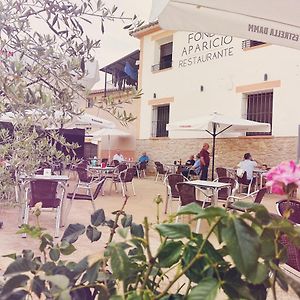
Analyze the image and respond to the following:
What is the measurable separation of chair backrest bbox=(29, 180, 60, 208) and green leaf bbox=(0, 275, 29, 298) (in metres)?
3.95

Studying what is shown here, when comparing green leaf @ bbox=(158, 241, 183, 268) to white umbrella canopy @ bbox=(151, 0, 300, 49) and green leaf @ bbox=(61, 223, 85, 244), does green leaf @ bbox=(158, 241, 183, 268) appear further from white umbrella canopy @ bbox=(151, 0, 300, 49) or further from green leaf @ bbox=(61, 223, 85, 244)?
white umbrella canopy @ bbox=(151, 0, 300, 49)

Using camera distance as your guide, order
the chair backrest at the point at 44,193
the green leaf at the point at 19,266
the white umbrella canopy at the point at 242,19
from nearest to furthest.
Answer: the green leaf at the point at 19,266 < the white umbrella canopy at the point at 242,19 < the chair backrest at the point at 44,193

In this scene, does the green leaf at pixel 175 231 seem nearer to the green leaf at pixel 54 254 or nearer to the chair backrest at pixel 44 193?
the green leaf at pixel 54 254

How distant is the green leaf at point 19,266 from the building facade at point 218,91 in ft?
34.3

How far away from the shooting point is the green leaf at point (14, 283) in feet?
2.90

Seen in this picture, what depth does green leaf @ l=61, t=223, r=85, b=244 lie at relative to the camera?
109cm

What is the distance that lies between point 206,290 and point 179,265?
5.2 inches

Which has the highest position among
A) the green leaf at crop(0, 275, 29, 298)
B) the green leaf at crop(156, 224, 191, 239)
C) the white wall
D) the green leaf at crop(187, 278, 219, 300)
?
the white wall

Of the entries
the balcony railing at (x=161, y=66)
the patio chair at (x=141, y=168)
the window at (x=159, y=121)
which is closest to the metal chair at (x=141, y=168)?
the patio chair at (x=141, y=168)

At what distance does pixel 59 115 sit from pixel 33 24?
0.42 meters

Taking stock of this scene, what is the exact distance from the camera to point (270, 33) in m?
3.35

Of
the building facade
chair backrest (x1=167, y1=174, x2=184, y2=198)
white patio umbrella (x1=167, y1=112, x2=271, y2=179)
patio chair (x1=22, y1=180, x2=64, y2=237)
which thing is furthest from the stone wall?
patio chair (x1=22, y1=180, x2=64, y2=237)

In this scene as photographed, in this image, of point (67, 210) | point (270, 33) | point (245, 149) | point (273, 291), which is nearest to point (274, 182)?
point (273, 291)

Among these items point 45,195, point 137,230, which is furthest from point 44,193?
point 137,230
